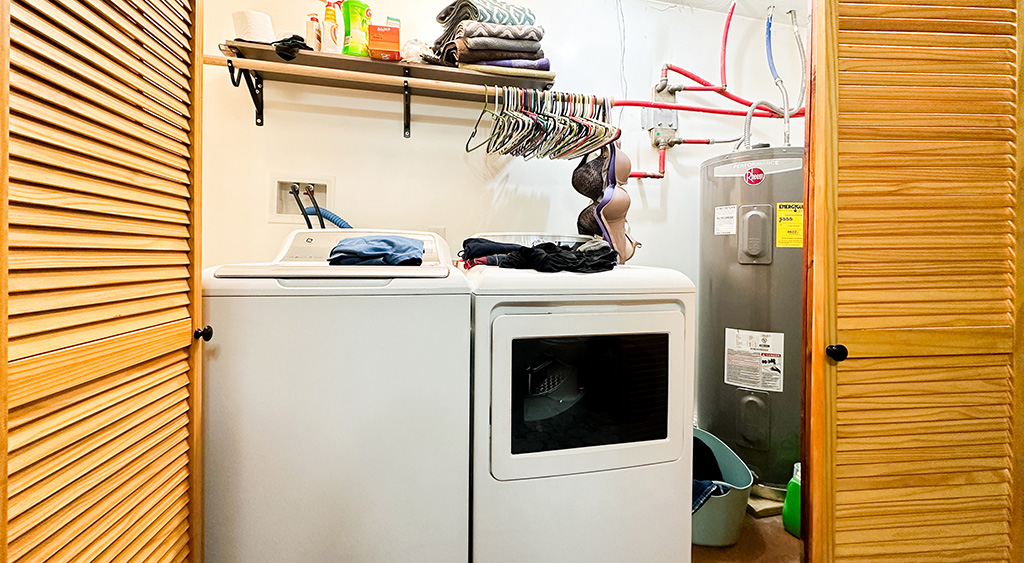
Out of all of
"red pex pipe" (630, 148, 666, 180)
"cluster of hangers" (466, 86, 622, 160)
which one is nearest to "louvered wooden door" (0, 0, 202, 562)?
"cluster of hangers" (466, 86, 622, 160)

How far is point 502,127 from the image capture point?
1479mm

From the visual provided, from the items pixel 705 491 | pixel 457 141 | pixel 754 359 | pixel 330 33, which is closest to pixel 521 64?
pixel 457 141

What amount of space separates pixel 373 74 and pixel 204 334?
106 centimetres

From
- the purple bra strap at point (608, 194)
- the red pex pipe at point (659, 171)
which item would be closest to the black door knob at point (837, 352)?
the purple bra strap at point (608, 194)

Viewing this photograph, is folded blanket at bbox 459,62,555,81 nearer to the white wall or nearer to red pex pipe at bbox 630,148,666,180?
the white wall

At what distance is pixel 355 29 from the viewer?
57.9 inches

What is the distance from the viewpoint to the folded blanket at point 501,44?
1437 mm

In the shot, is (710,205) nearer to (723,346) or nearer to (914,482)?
(723,346)

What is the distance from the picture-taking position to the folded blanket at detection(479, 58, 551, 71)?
1.47 meters

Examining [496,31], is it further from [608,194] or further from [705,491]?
[705,491]

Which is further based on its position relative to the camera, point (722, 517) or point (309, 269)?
point (722, 517)

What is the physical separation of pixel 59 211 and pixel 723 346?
1.89m

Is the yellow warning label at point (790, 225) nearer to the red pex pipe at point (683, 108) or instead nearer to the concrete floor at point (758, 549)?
the red pex pipe at point (683, 108)

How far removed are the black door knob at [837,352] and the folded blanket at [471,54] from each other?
1294 millimetres
